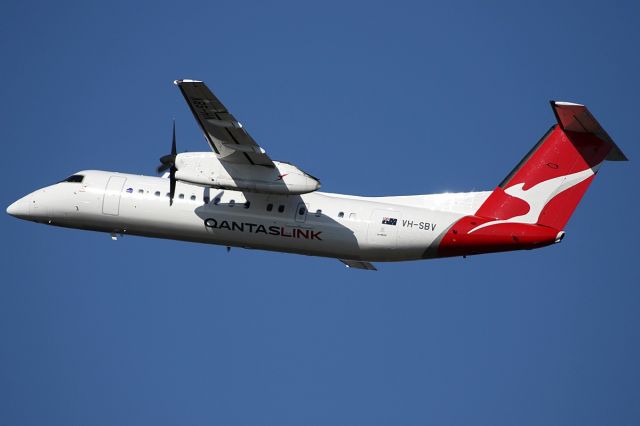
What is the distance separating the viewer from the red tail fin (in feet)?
94.0

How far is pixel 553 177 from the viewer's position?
2917 cm

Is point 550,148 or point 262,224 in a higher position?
point 550,148

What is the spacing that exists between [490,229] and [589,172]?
298 centimetres

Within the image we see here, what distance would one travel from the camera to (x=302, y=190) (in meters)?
28.7

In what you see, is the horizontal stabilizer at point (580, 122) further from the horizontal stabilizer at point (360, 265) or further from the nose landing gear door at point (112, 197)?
the nose landing gear door at point (112, 197)

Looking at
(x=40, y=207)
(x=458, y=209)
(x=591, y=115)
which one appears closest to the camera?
(x=591, y=115)

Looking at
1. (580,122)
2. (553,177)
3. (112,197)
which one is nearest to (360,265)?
(553,177)

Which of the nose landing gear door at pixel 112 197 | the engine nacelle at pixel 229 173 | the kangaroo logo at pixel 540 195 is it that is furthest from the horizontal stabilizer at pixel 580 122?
the nose landing gear door at pixel 112 197

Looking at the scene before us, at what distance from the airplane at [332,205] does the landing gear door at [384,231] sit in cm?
3

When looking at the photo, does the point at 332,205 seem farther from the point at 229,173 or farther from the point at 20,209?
the point at 20,209

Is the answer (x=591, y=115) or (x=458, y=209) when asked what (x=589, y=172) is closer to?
(x=591, y=115)

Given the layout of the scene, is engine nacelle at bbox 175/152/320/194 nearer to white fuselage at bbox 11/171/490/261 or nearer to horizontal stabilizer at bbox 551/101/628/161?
white fuselage at bbox 11/171/490/261

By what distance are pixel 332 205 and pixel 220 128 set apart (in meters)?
3.88

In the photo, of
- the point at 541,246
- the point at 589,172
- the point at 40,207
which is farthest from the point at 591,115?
the point at 40,207
